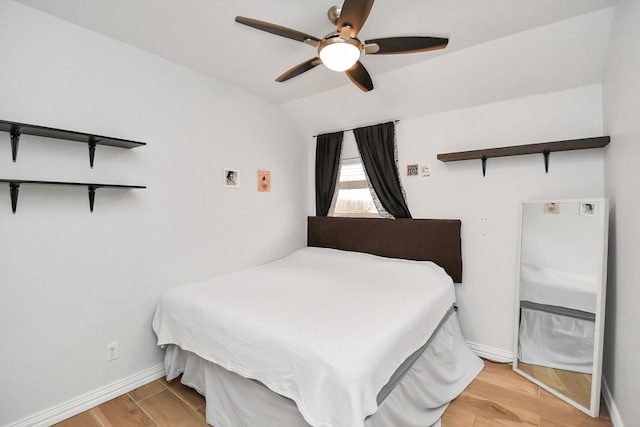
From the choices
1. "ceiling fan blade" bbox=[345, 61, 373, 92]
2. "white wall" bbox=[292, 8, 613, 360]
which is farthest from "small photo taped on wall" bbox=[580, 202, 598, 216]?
"ceiling fan blade" bbox=[345, 61, 373, 92]

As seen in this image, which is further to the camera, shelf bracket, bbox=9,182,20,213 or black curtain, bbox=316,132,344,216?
black curtain, bbox=316,132,344,216

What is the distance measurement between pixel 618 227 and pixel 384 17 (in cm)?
195

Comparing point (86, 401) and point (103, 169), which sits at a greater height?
point (103, 169)

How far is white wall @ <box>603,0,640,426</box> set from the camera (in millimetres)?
1493

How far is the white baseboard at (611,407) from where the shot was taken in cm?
169

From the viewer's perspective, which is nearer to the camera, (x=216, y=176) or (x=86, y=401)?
(x=86, y=401)

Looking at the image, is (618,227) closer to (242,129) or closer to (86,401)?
(242,129)

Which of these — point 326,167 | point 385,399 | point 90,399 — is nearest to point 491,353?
point 385,399

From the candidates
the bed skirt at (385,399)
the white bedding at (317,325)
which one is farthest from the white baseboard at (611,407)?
the white bedding at (317,325)

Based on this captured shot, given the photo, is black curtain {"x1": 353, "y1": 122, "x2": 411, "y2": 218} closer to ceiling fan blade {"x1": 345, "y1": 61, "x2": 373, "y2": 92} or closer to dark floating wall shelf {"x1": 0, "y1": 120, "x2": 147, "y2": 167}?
ceiling fan blade {"x1": 345, "y1": 61, "x2": 373, "y2": 92}

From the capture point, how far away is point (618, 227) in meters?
1.83

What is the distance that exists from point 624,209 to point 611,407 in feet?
4.00

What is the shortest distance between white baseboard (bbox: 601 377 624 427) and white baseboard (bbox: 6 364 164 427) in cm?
301

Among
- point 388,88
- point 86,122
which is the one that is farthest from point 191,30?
point 388,88
